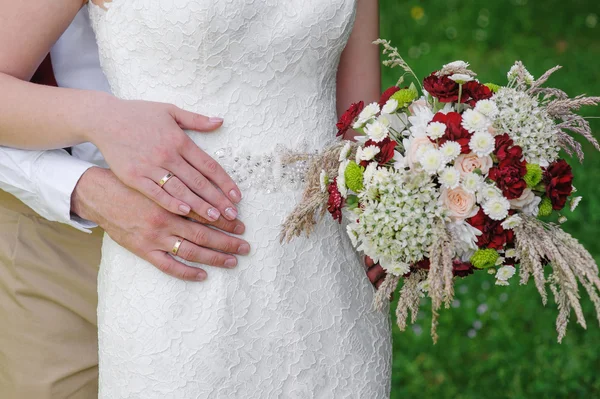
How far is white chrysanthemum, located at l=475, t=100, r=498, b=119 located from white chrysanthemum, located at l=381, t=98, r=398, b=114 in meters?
0.18

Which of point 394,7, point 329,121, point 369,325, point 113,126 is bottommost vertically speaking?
point 394,7

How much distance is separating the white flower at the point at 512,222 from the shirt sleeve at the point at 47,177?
1.00 m

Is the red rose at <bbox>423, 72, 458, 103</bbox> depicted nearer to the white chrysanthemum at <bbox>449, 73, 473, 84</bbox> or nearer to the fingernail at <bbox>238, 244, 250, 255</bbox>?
the white chrysanthemum at <bbox>449, 73, 473, 84</bbox>

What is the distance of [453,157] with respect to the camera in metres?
1.71

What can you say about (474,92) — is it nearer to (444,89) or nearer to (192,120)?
(444,89)

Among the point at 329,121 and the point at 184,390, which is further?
the point at 329,121

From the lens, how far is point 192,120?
1954mm

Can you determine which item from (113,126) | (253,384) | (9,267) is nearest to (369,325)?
(253,384)

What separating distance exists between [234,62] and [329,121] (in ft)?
1.10

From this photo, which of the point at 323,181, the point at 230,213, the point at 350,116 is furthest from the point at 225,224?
the point at 350,116

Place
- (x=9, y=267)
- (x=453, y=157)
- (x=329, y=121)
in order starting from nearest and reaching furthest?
1. (x=453, y=157)
2. (x=329, y=121)
3. (x=9, y=267)

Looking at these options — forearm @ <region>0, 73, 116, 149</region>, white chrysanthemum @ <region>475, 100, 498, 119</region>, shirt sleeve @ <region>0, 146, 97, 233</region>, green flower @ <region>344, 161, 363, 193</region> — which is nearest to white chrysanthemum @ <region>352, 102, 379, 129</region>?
green flower @ <region>344, 161, 363, 193</region>

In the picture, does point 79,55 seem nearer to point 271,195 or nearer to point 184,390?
point 271,195

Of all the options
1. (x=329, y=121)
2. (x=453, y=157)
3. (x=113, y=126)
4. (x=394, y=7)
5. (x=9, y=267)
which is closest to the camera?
(x=453, y=157)
